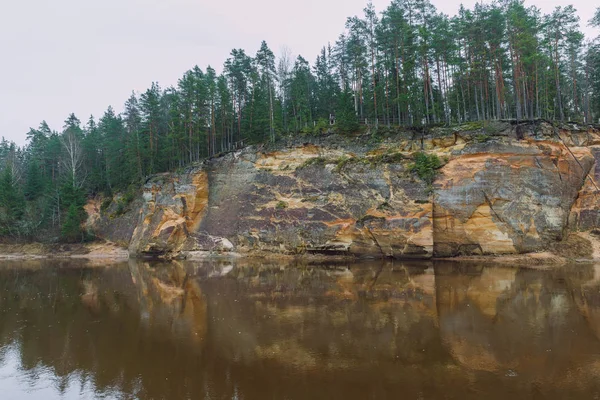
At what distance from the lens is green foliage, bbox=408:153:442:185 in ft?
93.6

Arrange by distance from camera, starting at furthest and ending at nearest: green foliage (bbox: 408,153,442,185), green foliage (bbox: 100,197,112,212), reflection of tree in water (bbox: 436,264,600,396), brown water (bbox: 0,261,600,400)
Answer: green foliage (bbox: 100,197,112,212) < green foliage (bbox: 408,153,442,185) < reflection of tree in water (bbox: 436,264,600,396) < brown water (bbox: 0,261,600,400)

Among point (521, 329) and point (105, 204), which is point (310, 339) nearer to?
point (521, 329)

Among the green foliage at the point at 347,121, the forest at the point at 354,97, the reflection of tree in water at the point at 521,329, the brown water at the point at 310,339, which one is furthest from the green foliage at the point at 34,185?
the reflection of tree in water at the point at 521,329

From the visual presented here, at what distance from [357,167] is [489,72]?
1610cm

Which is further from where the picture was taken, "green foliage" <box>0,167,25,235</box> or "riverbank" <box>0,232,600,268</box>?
"green foliage" <box>0,167,25,235</box>

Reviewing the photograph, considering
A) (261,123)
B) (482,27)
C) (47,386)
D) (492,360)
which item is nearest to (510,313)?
(492,360)

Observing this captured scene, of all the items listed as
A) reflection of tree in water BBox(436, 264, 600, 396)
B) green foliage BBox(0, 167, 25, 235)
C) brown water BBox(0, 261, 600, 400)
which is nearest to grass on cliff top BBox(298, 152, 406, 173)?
brown water BBox(0, 261, 600, 400)

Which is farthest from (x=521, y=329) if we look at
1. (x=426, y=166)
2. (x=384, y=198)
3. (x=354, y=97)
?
(x=354, y=97)

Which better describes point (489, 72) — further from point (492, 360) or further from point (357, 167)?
point (492, 360)

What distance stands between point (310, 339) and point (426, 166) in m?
22.1

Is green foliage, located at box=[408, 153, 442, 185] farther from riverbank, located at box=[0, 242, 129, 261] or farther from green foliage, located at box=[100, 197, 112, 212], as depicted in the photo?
green foliage, located at box=[100, 197, 112, 212]

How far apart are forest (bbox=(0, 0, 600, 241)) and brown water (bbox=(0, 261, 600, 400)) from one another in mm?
19604

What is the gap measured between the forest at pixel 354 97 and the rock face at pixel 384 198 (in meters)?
3.25

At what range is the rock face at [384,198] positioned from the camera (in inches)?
1048
